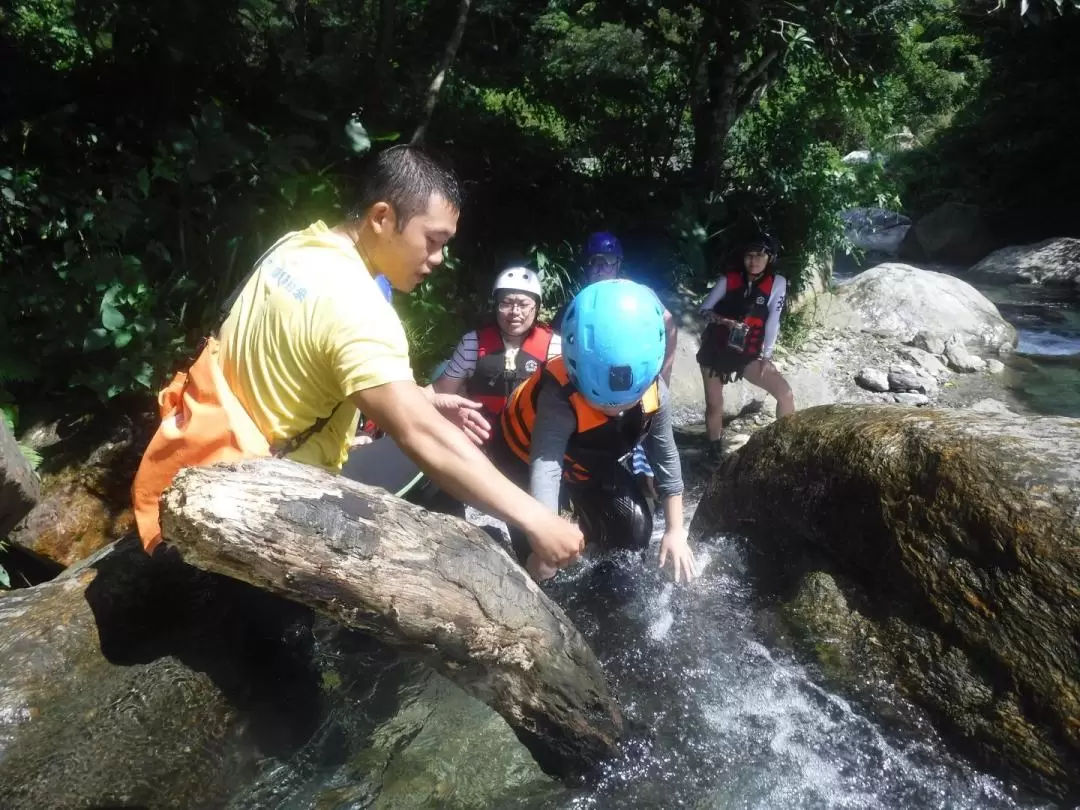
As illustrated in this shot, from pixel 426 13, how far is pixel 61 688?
7128 millimetres

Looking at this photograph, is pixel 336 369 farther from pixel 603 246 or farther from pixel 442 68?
pixel 442 68

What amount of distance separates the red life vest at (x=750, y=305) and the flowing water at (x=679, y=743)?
9.67ft

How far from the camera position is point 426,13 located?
7750 millimetres

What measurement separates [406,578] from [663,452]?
62.9 inches

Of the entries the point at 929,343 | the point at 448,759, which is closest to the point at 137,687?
the point at 448,759

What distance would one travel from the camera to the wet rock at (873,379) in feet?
26.9

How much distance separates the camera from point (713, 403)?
22.5 ft

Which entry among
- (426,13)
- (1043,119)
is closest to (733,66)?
(426,13)

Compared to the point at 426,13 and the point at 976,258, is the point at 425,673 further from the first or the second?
the point at 976,258

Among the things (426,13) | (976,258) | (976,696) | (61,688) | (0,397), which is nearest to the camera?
(61,688)

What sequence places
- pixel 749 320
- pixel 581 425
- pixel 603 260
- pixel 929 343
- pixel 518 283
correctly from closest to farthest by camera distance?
pixel 581 425 → pixel 518 283 → pixel 603 260 → pixel 749 320 → pixel 929 343

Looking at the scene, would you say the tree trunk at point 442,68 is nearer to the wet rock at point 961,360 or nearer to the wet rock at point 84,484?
the wet rock at point 84,484

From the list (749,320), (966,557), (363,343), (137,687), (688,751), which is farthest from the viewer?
(749,320)

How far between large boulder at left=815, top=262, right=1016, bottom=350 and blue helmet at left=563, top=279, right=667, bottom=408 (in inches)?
293
